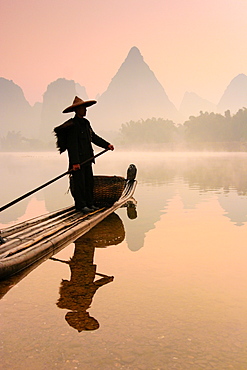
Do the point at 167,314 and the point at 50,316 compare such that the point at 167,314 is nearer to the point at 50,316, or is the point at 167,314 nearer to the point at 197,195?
the point at 50,316

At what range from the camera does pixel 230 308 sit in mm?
3510

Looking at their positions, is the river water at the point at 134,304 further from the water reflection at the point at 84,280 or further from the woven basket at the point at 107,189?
the woven basket at the point at 107,189

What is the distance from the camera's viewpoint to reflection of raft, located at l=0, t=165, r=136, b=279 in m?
4.41

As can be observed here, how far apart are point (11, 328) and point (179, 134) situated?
418 ft

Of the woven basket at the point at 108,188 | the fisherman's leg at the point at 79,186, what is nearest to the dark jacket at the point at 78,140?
the fisherman's leg at the point at 79,186

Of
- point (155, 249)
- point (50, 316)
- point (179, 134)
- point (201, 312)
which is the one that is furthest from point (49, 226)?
point (179, 134)

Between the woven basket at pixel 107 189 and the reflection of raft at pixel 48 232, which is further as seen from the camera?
the woven basket at pixel 107 189

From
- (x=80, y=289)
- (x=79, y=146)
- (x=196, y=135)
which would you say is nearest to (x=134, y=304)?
(x=80, y=289)

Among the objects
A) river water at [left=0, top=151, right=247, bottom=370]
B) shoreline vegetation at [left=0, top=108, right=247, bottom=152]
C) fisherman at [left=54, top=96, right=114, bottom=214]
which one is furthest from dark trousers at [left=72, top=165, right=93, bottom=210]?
shoreline vegetation at [left=0, top=108, right=247, bottom=152]

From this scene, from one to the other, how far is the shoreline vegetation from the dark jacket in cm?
9200

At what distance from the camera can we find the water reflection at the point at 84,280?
10.8 ft

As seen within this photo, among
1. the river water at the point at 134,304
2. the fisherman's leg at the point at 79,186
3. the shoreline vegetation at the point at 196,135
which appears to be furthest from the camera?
the shoreline vegetation at the point at 196,135

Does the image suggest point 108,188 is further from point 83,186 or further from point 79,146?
point 79,146

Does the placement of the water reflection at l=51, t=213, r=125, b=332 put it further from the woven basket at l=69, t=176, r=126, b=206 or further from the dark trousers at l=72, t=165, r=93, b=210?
the woven basket at l=69, t=176, r=126, b=206
